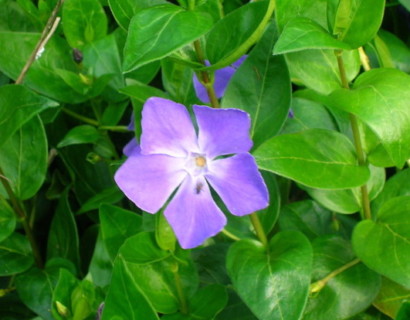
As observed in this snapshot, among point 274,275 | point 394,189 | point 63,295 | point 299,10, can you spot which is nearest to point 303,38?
point 299,10

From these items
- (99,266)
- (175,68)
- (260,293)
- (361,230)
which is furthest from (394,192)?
(99,266)

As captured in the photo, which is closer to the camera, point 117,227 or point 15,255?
point 117,227

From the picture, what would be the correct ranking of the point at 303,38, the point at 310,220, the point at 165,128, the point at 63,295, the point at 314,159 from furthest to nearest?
the point at 310,220, the point at 63,295, the point at 314,159, the point at 165,128, the point at 303,38

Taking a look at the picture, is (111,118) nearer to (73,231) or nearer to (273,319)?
(73,231)

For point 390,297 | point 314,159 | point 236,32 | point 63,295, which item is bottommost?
point 390,297

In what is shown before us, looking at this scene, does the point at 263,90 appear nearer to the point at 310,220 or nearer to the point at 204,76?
the point at 204,76

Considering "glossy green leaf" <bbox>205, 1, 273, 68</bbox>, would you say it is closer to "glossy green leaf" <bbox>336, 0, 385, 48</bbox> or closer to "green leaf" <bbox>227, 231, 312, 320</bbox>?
"glossy green leaf" <bbox>336, 0, 385, 48</bbox>

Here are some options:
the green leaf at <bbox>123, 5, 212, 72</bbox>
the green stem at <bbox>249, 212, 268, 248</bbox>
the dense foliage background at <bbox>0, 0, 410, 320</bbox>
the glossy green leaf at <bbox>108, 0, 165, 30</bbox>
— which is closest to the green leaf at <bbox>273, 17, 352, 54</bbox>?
the dense foliage background at <bbox>0, 0, 410, 320</bbox>

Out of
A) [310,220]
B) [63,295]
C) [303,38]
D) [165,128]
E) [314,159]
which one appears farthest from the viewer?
[310,220]
